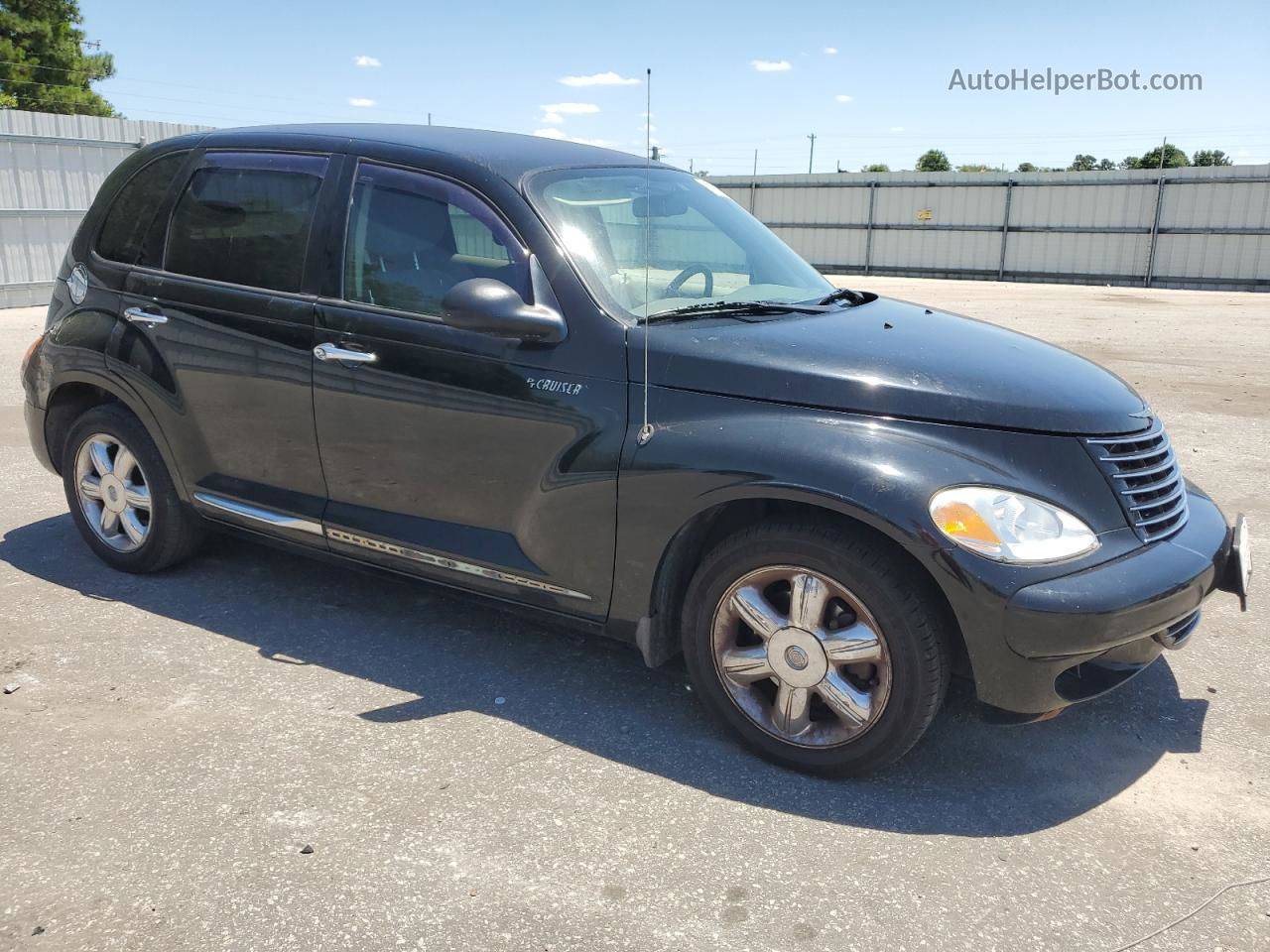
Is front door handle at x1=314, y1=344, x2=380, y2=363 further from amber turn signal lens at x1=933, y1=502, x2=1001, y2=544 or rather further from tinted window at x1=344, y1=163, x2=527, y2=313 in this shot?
amber turn signal lens at x1=933, y1=502, x2=1001, y2=544

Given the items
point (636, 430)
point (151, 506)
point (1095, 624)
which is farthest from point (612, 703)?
point (151, 506)

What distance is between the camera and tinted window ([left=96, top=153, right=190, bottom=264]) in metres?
4.43

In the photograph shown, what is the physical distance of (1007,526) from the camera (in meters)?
2.82

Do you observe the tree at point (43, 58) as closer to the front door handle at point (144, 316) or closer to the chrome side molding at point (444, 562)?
the front door handle at point (144, 316)

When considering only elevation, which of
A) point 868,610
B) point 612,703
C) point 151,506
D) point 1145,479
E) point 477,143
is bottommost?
point 612,703

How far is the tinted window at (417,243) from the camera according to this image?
3.56 m

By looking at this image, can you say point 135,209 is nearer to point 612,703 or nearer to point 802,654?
point 612,703

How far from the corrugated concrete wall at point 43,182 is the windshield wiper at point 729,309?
14915mm

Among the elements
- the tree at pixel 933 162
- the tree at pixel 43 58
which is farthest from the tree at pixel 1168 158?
the tree at pixel 43 58

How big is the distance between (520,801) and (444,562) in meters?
1.00

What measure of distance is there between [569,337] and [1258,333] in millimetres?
14908

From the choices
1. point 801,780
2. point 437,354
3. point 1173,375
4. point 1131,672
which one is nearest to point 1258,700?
point 1131,672

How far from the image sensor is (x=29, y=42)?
39.1 metres

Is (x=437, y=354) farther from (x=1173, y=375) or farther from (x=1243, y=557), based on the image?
(x=1173, y=375)
